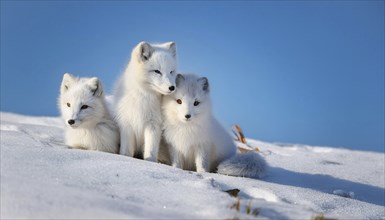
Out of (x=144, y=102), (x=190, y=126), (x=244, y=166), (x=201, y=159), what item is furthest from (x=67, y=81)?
(x=244, y=166)

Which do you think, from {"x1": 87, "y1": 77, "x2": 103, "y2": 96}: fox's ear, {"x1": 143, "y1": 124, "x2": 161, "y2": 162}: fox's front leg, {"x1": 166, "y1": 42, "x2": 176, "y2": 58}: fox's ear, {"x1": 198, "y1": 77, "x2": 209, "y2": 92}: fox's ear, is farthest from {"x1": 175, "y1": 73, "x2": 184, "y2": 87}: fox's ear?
{"x1": 87, "y1": 77, "x2": 103, "y2": 96}: fox's ear

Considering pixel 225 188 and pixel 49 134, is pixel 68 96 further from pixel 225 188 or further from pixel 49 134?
pixel 225 188

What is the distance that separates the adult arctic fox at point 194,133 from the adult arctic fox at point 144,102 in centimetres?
13

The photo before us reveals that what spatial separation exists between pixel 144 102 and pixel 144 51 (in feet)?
1.55

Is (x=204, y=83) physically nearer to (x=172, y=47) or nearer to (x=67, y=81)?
(x=172, y=47)

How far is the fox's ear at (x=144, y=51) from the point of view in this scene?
12.8ft

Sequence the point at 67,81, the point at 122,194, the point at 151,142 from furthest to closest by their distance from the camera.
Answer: the point at 67,81 → the point at 151,142 → the point at 122,194

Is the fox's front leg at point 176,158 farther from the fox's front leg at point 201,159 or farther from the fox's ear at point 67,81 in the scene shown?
the fox's ear at point 67,81

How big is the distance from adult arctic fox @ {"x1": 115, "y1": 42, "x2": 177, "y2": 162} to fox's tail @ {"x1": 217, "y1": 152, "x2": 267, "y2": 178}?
676mm

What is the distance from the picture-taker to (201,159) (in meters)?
4.00

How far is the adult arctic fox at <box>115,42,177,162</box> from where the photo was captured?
12.6ft

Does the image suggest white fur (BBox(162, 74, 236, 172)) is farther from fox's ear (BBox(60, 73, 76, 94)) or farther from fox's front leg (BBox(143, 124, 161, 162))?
fox's ear (BBox(60, 73, 76, 94))

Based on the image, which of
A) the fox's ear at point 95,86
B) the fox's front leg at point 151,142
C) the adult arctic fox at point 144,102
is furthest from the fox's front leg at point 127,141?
the fox's ear at point 95,86

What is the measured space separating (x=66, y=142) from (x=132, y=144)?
819mm
